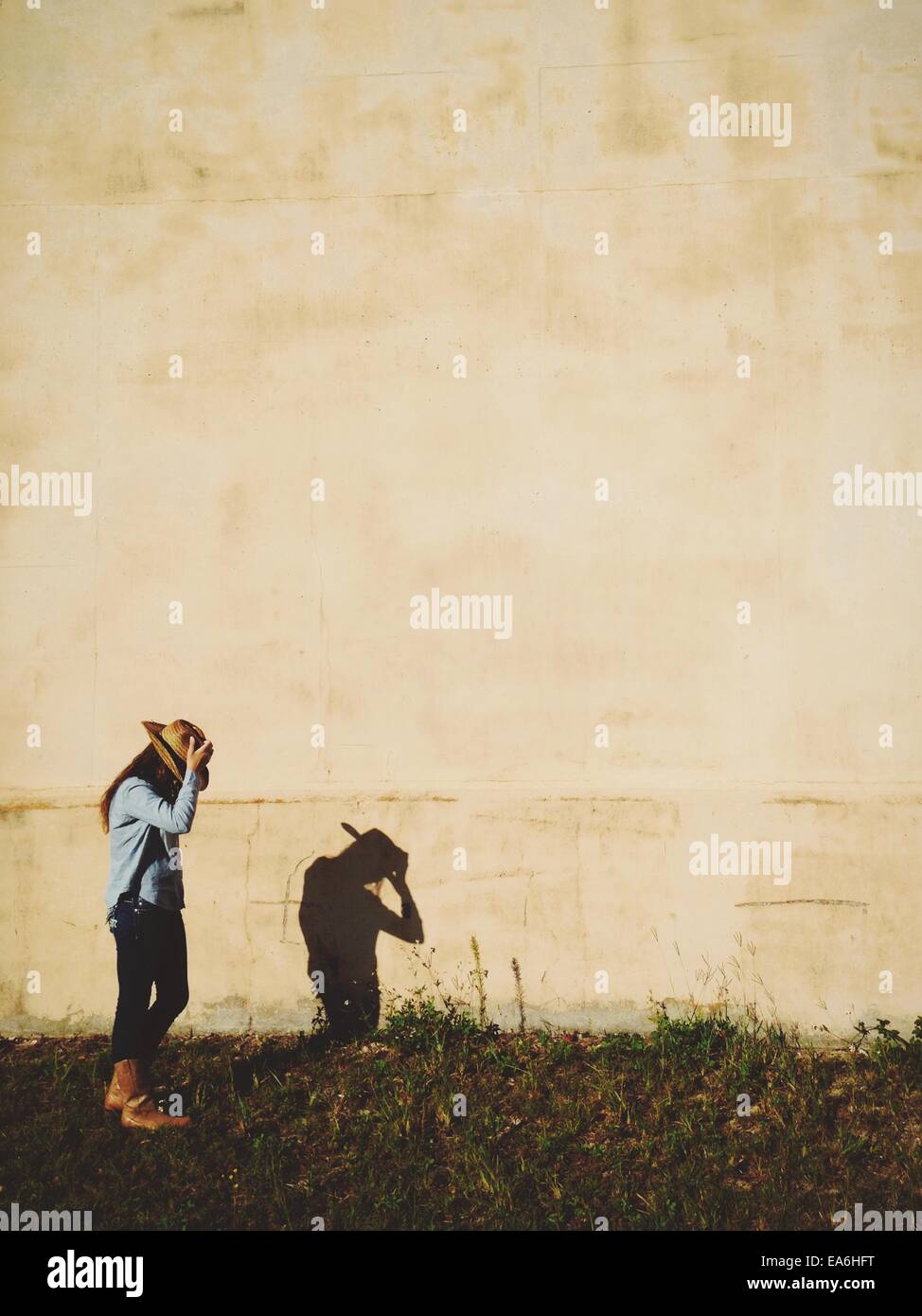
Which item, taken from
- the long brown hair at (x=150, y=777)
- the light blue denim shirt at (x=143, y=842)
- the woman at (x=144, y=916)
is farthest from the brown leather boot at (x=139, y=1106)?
the long brown hair at (x=150, y=777)

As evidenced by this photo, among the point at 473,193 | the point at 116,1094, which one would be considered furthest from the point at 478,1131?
the point at 473,193

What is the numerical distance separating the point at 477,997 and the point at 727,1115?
1.57 meters

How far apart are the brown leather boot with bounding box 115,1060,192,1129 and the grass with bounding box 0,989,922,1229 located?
2.6 inches

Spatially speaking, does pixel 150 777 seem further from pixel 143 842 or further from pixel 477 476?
pixel 477 476

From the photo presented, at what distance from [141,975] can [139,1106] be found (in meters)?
0.66

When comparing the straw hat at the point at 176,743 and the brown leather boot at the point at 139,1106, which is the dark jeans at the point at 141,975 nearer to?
the brown leather boot at the point at 139,1106

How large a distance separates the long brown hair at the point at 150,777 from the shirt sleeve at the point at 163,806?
8cm

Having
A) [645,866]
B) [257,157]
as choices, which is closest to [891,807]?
[645,866]

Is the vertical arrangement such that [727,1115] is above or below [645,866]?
below

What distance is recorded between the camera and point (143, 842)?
4.93 m

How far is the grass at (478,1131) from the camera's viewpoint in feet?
14.2

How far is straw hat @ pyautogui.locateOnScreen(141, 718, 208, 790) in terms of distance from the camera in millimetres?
5035
